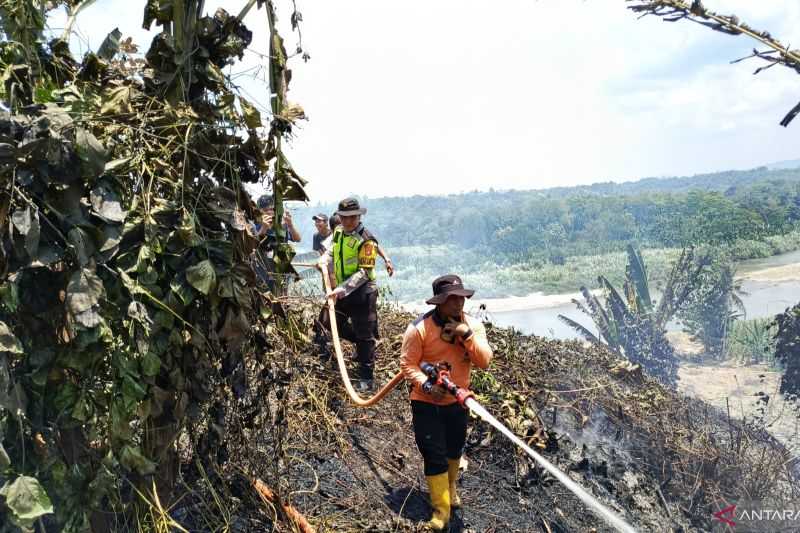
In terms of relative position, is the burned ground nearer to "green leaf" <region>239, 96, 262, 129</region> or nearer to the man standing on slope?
the man standing on slope

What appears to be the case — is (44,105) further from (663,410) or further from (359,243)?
(663,410)

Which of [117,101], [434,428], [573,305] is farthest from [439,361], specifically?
[573,305]

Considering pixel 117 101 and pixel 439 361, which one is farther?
pixel 439 361

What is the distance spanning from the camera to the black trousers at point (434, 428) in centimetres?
451

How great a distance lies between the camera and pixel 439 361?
14.7 feet

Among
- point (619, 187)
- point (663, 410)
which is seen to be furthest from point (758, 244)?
point (619, 187)

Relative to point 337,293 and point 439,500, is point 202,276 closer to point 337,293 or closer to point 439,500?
point 439,500

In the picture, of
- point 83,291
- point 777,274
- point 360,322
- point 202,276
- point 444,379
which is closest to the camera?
point 83,291

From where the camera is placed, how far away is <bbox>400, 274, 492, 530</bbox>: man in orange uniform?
434 cm

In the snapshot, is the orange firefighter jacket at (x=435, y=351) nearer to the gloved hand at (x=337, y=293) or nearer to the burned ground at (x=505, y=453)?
the burned ground at (x=505, y=453)

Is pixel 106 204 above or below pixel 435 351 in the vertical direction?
above

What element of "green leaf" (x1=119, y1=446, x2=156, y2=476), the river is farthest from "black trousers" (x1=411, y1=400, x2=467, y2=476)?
the river

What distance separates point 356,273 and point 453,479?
212cm

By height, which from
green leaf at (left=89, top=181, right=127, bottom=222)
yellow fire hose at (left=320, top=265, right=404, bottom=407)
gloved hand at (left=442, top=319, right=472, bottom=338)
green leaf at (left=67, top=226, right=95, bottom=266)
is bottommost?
yellow fire hose at (left=320, top=265, right=404, bottom=407)
